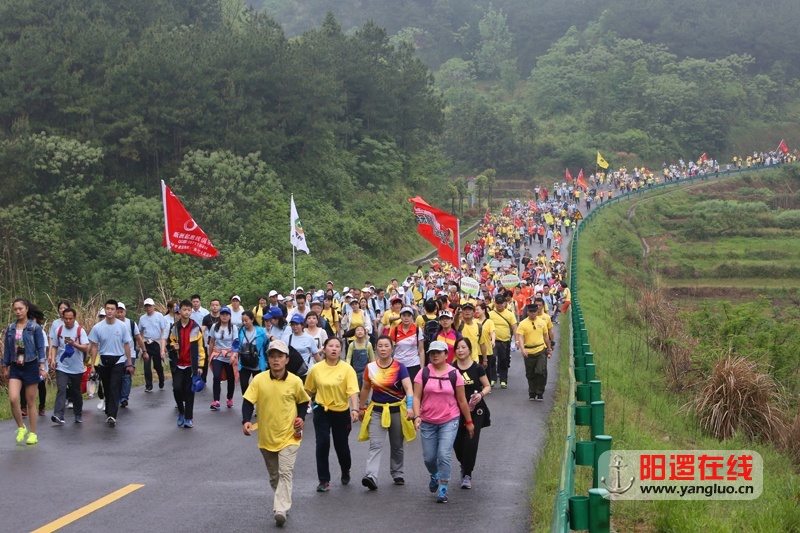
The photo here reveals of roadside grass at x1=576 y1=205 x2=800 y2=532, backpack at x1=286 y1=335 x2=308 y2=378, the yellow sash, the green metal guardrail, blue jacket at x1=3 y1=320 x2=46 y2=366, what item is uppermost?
blue jacket at x1=3 y1=320 x2=46 y2=366

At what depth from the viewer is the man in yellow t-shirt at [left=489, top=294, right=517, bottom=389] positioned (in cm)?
1717

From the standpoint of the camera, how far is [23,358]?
38.8ft

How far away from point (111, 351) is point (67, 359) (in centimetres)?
57

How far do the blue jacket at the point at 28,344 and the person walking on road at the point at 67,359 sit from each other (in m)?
1.40

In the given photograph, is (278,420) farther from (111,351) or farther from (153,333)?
(153,333)

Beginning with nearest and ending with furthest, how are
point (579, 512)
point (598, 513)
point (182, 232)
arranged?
point (598, 513)
point (579, 512)
point (182, 232)

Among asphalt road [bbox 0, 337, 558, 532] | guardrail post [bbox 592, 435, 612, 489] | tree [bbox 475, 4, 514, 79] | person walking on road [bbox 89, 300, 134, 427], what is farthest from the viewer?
tree [bbox 475, 4, 514, 79]

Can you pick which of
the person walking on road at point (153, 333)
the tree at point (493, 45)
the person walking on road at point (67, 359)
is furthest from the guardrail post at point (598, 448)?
the tree at point (493, 45)

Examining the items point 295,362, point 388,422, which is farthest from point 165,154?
point 388,422

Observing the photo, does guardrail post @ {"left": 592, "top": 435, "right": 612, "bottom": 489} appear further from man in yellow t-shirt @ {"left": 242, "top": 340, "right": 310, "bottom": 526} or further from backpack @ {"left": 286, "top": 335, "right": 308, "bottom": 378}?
backpack @ {"left": 286, "top": 335, "right": 308, "bottom": 378}

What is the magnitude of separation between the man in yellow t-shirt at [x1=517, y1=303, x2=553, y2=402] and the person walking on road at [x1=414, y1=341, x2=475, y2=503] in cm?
637

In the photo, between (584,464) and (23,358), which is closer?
(584,464)

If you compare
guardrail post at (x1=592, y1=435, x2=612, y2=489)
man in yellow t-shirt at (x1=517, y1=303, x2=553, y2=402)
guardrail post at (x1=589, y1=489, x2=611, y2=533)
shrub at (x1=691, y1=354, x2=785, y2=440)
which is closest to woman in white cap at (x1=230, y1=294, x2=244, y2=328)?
man in yellow t-shirt at (x1=517, y1=303, x2=553, y2=402)

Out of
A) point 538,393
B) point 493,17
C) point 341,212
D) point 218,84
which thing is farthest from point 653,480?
point 493,17
